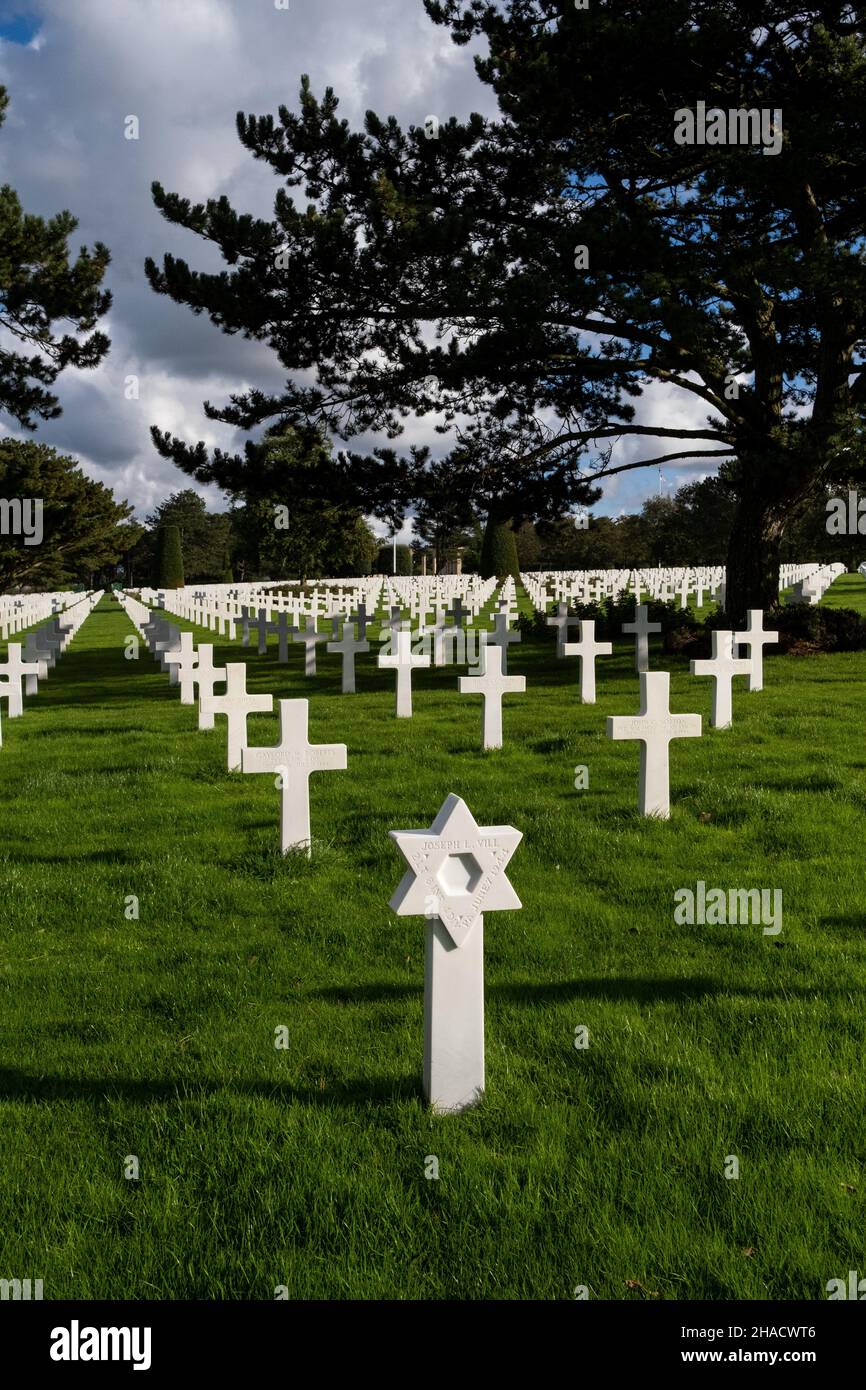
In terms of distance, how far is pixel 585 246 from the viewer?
11312 millimetres

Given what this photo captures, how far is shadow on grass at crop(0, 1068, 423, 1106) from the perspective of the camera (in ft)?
9.89

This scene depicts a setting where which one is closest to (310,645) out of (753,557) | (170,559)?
(753,557)

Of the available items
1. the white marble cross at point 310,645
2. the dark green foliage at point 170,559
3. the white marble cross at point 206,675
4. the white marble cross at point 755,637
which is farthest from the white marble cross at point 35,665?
the dark green foliage at point 170,559

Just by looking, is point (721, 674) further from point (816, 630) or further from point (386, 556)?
point (386, 556)

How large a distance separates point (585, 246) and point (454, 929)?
10463 millimetres

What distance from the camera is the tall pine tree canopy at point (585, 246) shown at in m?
11.3

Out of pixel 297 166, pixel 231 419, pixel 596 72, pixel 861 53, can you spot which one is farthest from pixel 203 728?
pixel 861 53

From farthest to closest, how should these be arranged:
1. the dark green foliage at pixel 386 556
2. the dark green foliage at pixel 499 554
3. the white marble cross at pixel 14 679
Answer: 1. the dark green foliage at pixel 386 556
2. the dark green foliage at pixel 499 554
3. the white marble cross at pixel 14 679

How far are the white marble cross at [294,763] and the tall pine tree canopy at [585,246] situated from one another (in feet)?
23.9

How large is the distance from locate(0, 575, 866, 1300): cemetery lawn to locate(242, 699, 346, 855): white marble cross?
0.70 feet

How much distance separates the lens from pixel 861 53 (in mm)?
12109

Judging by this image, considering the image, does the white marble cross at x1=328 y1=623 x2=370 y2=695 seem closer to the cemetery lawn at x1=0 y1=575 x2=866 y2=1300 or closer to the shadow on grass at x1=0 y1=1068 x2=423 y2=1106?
the cemetery lawn at x1=0 y1=575 x2=866 y2=1300

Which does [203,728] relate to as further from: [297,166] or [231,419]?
[297,166]

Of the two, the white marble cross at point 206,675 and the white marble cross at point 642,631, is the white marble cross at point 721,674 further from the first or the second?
the white marble cross at point 206,675
